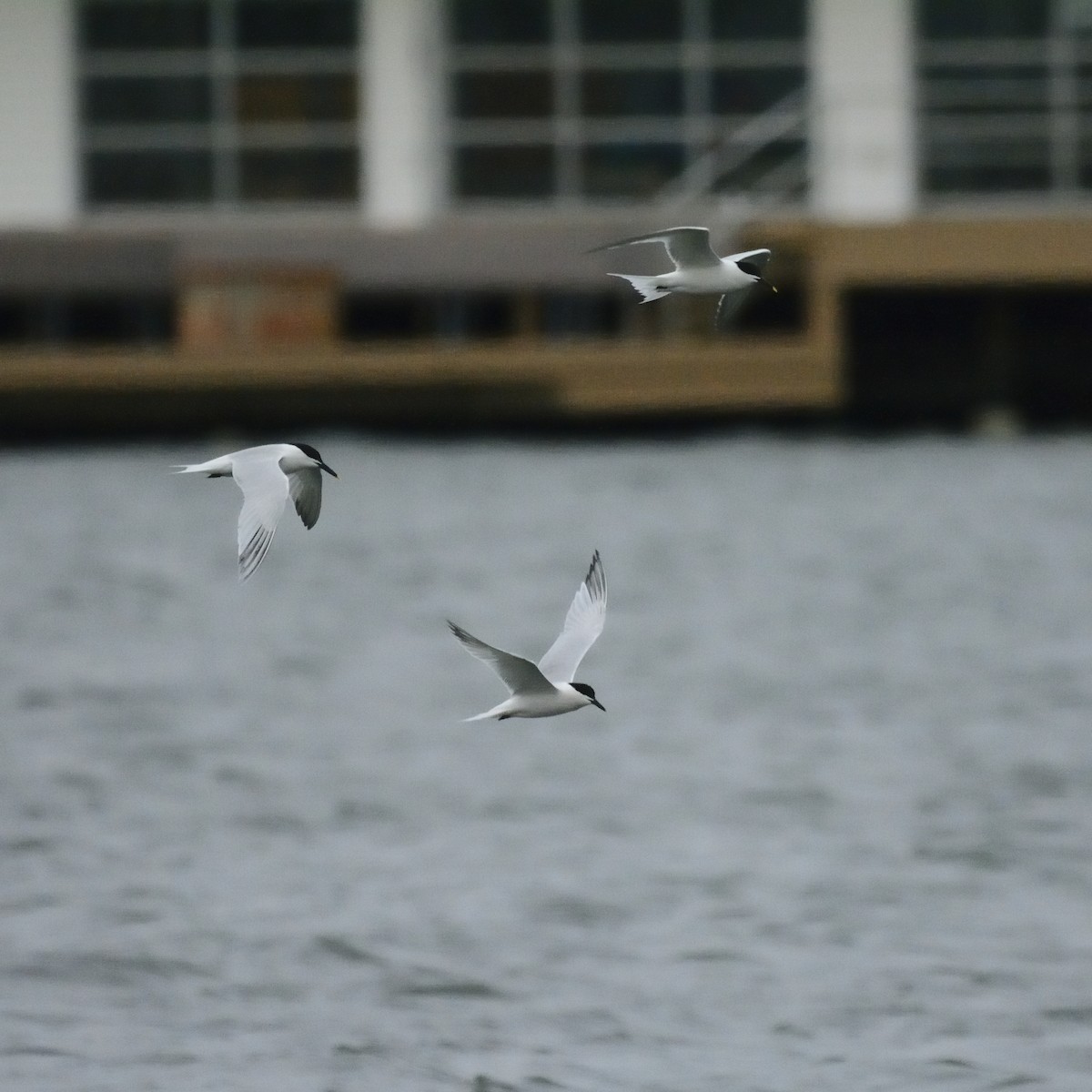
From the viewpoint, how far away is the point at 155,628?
20.5 meters

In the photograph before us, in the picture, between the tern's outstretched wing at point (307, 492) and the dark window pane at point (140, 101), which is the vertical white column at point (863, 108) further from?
the tern's outstretched wing at point (307, 492)

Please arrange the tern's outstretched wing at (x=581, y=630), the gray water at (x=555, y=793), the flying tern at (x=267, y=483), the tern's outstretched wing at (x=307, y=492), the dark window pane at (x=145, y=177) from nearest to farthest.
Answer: the flying tern at (x=267, y=483) < the tern's outstretched wing at (x=307, y=492) < the tern's outstretched wing at (x=581, y=630) < the gray water at (x=555, y=793) < the dark window pane at (x=145, y=177)

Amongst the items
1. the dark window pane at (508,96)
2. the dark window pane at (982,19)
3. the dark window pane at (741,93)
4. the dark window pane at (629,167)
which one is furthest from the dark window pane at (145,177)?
the dark window pane at (982,19)

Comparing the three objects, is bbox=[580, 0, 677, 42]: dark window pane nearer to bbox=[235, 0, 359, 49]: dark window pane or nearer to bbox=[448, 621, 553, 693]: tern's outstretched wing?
bbox=[235, 0, 359, 49]: dark window pane

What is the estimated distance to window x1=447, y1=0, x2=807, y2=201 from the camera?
31.0 m

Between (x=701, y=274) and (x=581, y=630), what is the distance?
43.2 inches

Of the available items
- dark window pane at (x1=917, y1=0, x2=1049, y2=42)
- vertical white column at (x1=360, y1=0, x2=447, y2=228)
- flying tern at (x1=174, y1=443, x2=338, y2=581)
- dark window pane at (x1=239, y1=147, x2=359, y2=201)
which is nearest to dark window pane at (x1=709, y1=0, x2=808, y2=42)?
dark window pane at (x1=917, y1=0, x2=1049, y2=42)

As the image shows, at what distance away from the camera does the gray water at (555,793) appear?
9.88 metres

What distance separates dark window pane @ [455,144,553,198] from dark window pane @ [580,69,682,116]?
73cm

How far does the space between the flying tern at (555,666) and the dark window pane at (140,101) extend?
24.6 m

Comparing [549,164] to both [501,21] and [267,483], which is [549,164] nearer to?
[501,21]

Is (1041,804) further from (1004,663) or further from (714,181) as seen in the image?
(714,181)

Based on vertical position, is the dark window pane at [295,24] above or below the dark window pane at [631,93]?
above

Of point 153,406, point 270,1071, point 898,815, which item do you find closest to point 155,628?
point 153,406
